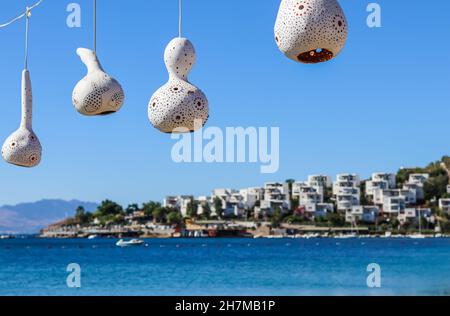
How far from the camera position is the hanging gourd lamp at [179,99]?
103 inches

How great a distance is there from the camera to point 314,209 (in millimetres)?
68562

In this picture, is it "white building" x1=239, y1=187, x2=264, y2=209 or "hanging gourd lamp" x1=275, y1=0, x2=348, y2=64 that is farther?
"white building" x1=239, y1=187, x2=264, y2=209

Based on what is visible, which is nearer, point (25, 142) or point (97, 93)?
point (97, 93)

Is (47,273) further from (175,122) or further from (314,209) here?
(314,209)

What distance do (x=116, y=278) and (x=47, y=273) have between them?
4.12 m

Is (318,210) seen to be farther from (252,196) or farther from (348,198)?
(252,196)

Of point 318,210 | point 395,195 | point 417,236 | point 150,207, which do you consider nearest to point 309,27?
point 417,236

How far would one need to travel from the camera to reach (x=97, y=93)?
2.80 m

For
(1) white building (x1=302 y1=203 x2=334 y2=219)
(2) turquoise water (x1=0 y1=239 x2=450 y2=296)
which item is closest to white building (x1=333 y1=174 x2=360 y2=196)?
(1) white building (x1=302 y1=203 x2=334 y2=219)

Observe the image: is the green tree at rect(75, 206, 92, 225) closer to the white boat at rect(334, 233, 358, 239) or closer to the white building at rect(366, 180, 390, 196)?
the white boat at rect(334, 233, 358, 239)

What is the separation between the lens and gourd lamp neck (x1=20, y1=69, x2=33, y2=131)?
3.05 meters

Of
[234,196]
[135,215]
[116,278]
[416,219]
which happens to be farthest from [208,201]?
[116,278]

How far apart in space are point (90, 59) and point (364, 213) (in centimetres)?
6712

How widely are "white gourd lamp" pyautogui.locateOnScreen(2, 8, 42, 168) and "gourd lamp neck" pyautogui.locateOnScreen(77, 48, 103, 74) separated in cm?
26
